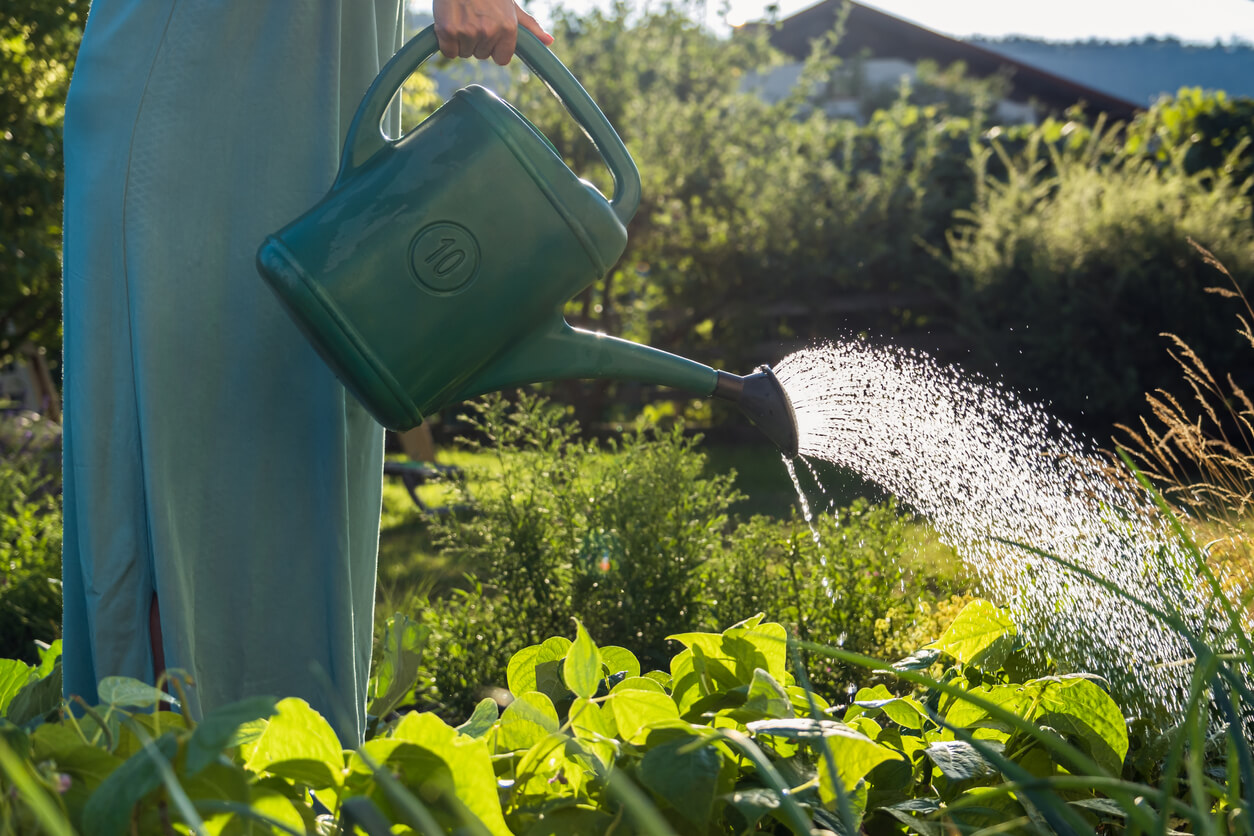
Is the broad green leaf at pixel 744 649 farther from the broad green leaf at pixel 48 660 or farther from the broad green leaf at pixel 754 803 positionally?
the broad green leaf at pixel 48 660

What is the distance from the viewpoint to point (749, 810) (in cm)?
88

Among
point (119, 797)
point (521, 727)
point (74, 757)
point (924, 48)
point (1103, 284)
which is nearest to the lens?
point (119, 797)

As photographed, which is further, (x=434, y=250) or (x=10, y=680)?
(x=10, y=680)

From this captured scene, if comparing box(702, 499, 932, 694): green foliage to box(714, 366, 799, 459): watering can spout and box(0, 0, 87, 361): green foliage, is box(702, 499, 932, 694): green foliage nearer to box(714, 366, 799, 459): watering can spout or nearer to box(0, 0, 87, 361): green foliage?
box(714, 366, 799, 459): watering can spout

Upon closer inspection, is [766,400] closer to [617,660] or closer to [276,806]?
[617,660]

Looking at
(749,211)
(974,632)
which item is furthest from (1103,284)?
(974,632)

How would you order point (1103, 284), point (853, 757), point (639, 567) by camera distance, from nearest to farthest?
point (853, 757) → point (639, 567) → point (1103, 284)

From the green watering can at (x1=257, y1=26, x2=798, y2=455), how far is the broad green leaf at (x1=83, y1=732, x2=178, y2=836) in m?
0.53

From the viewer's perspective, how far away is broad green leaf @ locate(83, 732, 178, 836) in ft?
2.43

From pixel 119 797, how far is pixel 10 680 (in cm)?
74

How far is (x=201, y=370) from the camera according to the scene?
51.5 inches

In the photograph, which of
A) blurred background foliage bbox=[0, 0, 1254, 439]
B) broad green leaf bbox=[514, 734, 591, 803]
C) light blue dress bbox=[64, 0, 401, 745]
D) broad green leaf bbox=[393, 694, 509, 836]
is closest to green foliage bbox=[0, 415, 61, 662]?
light blue dress bbox=[64, 0, 401, 745]

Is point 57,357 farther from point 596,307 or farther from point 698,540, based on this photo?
point 698,540

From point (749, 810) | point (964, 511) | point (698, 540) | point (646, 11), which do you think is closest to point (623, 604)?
point (698, 540)
